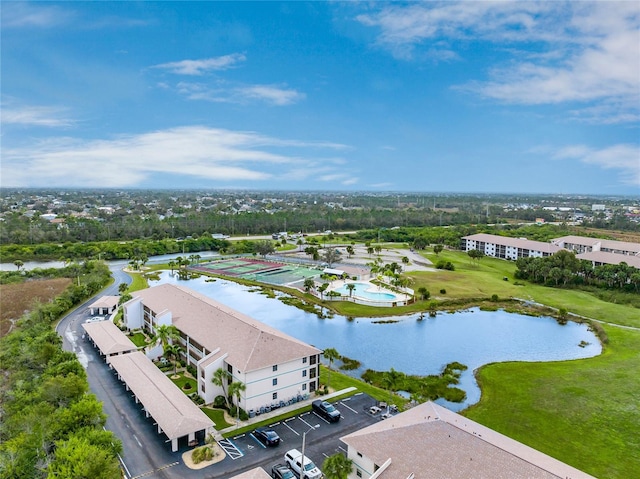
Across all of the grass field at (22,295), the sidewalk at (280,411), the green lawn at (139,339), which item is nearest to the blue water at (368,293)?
the green lawn at (139,339)

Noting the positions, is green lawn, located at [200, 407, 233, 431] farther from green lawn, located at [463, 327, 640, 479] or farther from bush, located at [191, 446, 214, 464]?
green lawn, located at [463, 327, 640, 479]

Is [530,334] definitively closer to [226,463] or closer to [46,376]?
[226,463]

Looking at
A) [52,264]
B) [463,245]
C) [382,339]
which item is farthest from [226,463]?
[463,245]

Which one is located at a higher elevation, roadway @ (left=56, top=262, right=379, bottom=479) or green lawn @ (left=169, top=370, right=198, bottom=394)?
green lawn @ (left=169, top=370, right=198, bottom=394)

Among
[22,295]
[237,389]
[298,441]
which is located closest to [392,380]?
[298,441]

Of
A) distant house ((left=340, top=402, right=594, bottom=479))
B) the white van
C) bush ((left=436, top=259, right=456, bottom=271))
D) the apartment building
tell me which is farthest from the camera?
the apartment building

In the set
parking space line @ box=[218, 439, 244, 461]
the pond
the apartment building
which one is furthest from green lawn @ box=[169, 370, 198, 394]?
the apartment building
